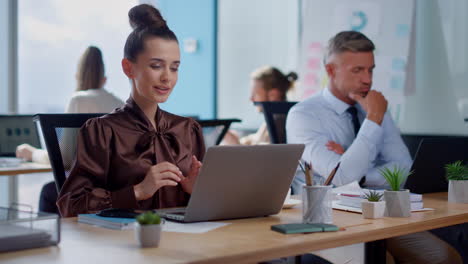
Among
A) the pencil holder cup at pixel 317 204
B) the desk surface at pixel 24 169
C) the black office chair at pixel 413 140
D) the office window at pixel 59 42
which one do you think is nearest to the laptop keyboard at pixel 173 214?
the pencil holder cup at pixel 317 204

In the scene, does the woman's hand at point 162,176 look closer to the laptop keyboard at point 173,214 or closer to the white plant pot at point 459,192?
the laptop keyboard at point 173,214

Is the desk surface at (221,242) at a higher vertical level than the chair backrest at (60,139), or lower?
lower

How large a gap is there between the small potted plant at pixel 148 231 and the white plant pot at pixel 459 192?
1.28 meters

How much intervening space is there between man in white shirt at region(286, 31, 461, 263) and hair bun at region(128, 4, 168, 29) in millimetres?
→ 1022

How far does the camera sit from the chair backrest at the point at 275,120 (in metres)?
3.25

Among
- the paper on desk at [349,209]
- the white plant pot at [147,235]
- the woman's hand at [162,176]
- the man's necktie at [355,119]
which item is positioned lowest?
the paper on desk at [349,209]

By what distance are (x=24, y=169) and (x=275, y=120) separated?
144 centimetres

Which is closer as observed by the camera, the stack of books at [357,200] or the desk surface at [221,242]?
the desk surface at [221,242]

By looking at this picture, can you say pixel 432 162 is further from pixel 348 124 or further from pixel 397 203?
pixel 348 124

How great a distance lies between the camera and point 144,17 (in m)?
2.24

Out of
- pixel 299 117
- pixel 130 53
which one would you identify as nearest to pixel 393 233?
pixel 130 53

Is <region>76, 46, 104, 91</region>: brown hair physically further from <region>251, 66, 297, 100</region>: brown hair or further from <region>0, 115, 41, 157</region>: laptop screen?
<region>251, 66, 297, 100</region>: brown hair

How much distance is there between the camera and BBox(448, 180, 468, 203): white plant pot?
7.38 feet

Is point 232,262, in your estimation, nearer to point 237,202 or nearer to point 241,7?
point 237,202
